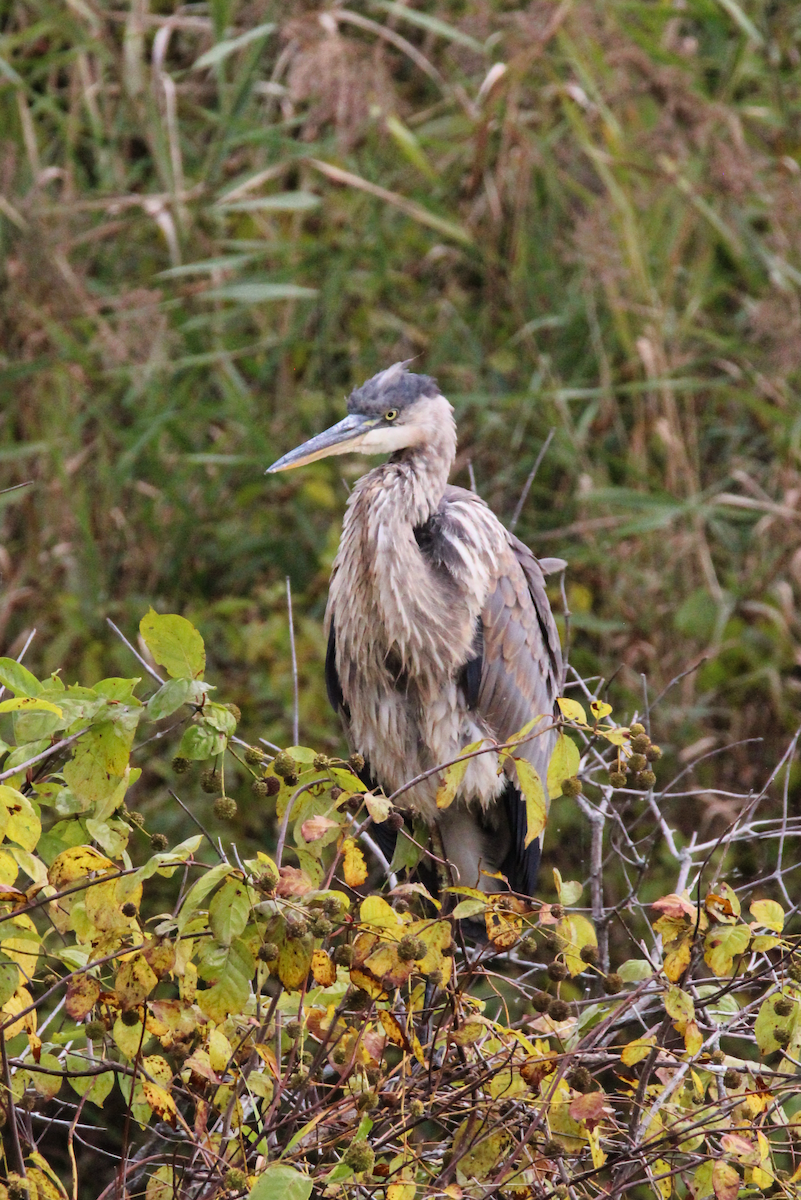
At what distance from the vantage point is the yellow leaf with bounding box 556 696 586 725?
5.26 ft

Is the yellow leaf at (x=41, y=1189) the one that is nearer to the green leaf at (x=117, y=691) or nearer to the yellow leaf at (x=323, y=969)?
the yellow leaf at (x=323, y=969)

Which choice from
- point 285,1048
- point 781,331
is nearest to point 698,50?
point 781,331

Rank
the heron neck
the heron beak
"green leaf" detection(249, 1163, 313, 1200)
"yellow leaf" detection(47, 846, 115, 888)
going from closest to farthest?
"green leaf" detection(249, 1163, 313, 1200), "yellow leaf" detection(47, 846, 115, 888), the heron beak, the heron neck

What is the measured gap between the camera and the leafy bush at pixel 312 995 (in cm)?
148

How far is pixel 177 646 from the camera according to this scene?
5.12 ft

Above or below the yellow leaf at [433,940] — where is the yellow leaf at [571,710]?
above

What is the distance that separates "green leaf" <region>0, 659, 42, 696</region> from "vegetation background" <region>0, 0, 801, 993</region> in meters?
2.67

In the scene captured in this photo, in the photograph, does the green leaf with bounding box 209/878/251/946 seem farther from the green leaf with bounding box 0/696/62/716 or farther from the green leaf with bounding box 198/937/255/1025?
the green leaf with bounding box 0/696/62/716

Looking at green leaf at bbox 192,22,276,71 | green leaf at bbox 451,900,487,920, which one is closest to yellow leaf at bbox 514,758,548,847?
green leaf at bbox 451,900,487,920

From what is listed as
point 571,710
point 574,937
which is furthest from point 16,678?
point 574,937

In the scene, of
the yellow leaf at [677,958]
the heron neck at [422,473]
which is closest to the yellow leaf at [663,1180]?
the yellow leaf at [677,958]

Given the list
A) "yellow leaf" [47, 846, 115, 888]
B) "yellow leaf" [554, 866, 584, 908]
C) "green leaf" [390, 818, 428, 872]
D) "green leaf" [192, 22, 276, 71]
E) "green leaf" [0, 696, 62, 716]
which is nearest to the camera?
"green leaf" [0, 696, 62, 716]

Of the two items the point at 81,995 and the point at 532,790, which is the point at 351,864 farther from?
the point at 81,995

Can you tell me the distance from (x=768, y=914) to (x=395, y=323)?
11.2ft
